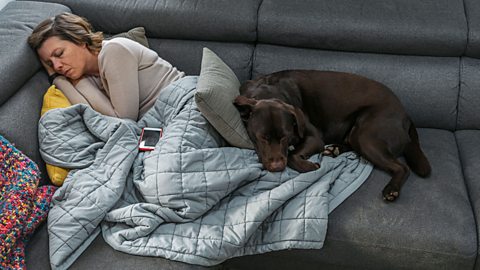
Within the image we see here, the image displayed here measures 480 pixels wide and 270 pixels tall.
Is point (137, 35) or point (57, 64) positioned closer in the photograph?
point (57, 64)

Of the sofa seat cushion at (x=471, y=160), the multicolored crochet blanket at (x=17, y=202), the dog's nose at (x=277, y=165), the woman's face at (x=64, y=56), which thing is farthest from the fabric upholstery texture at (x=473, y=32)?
the multicolored crochet blanket at (x=17, y=202)

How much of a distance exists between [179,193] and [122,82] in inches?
23.6

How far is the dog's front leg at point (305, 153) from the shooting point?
1.93 m

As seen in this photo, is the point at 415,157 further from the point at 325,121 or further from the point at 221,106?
the point at 221,106

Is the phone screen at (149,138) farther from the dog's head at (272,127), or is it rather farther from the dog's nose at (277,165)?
the dog's nose at (277,165)

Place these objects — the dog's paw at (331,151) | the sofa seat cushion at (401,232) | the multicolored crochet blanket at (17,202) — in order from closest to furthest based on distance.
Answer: the multicolored crochet blanket at (17,202), the sofa seat cushion at (401,232), the dog's paw at (331,151)

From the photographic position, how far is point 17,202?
5.43ft

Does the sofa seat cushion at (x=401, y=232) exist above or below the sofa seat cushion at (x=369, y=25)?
below

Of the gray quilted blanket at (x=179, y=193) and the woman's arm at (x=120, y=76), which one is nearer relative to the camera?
the gray quilted blanket at (x=179, y=193)

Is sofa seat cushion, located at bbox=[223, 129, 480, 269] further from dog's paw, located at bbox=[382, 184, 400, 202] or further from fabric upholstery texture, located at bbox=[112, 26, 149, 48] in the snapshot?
fabric upholstery texture, located at bbox=[112, 26, 149, 48]

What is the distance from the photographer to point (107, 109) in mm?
2115

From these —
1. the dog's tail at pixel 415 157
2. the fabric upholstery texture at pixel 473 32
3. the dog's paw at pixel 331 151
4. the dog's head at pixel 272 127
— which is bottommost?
the dog's paw at pixel 331 151

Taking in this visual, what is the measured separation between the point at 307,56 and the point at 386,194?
802mm

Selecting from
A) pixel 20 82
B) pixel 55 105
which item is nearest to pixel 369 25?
pixel 55 105
